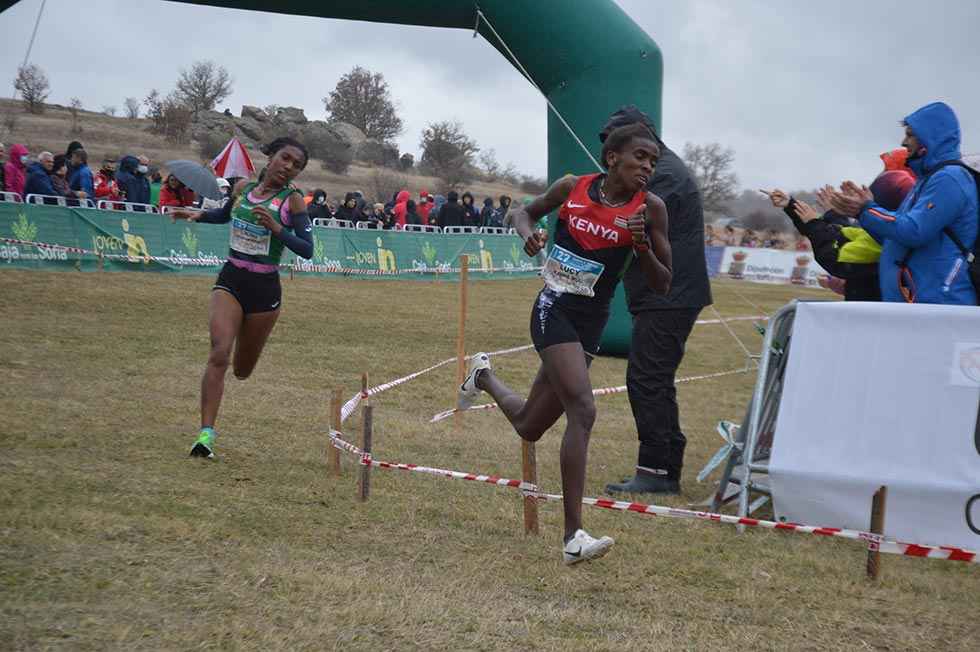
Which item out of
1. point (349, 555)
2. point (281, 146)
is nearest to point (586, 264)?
point (349, 555)

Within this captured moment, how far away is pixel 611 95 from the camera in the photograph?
12.3 meters

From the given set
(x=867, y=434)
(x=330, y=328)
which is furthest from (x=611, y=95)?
(x=867, y=434)

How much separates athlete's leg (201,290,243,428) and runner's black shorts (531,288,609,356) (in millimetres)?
2368

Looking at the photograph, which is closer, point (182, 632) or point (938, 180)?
point (182, 632)

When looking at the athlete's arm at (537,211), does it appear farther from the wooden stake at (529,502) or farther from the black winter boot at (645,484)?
the black winter boot at (645,484)

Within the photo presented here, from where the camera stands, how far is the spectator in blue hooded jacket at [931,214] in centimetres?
564

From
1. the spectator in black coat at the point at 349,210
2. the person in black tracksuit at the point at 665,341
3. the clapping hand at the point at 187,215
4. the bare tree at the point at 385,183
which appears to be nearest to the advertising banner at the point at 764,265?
the bare tree at the point at 385,183

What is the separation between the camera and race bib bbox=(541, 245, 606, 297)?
16.8 feet

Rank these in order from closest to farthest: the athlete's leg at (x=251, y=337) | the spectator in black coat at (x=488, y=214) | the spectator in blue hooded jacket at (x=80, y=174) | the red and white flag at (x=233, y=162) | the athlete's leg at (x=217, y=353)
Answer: the athlete's leg at (x=217, y=353) < the athlete's leg at (x=251, y=337) < the red and white flag at (x=233, y=162) < the spectator in blue hooded jacket at (x=80, y=174) < the spectator in black coat at (x=488, y=214)

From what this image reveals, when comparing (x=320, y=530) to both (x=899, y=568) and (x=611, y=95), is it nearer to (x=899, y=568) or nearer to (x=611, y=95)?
(x=899, y=568)

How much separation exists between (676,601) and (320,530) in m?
1.76

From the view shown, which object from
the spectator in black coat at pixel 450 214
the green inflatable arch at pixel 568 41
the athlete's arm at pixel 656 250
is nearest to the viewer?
the athlete's arm at pixel 656 250

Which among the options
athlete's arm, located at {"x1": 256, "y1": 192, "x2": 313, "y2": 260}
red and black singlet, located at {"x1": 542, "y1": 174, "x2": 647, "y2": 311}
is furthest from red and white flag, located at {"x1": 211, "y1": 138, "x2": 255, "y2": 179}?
red and black singlet, located at {"x1": 542, "y1": 174, "x2": 647, "y2": 311}

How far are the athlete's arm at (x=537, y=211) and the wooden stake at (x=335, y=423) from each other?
156cm
